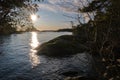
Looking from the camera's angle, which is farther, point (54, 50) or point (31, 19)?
point (54, 50)

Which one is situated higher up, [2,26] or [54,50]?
[2,26]

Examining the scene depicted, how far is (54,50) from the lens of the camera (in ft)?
132

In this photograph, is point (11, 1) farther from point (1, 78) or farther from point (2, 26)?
point (1, 78)

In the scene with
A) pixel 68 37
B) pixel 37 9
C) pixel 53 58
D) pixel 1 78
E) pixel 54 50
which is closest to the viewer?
pixel 37 9

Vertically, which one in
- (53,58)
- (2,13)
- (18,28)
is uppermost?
(2,13)

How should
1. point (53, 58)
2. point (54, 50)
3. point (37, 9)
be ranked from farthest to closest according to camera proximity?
point (54, 50)
point (53, 58)
point (37, 9)

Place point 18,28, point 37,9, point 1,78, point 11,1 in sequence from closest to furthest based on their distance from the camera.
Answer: point 11,1 → point 18,28 → point 37,9 → point 1,78

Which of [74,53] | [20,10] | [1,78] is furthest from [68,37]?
[20,10]

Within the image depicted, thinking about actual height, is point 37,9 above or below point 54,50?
above

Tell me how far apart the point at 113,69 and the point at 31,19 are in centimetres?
1003

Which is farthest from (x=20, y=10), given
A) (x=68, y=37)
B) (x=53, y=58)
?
(x=68, y=37)

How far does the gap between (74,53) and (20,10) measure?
24281 millimetres

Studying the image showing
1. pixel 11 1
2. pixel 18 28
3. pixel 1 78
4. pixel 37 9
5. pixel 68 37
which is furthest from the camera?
pixel 68 37

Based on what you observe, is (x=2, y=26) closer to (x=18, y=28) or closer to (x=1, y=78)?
(x=18, y=28)
